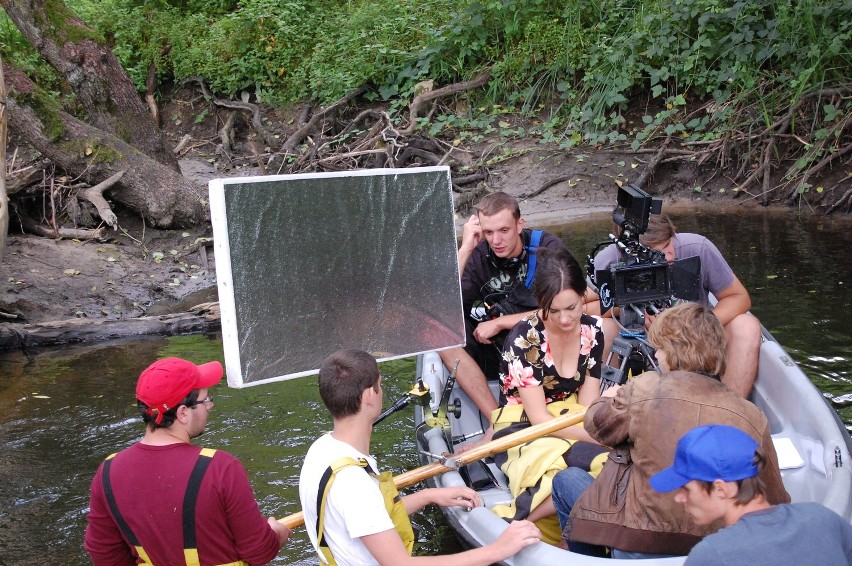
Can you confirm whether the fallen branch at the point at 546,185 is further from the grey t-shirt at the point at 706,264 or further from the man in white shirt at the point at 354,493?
the man in white shirt at the point at 354,493

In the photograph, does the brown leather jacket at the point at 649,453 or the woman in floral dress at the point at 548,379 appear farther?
the woman in floral dress at the point at 548,379

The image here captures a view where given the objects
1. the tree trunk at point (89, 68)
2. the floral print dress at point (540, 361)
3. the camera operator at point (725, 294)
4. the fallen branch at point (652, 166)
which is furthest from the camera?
the fallen branch at point (652, 166)

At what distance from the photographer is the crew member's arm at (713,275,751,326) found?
4426 mm

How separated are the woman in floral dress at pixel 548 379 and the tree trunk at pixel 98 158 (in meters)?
6.46

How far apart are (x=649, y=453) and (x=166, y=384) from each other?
1.37 m

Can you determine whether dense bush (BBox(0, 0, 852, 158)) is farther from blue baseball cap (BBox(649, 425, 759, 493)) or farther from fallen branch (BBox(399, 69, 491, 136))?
blue baseball cap (BBox(649, 425, 759, 493))

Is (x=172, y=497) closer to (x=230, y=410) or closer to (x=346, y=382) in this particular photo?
(x=346, y=382)

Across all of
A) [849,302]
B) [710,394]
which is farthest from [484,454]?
[849,302]

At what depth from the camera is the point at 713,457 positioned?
2.01 m

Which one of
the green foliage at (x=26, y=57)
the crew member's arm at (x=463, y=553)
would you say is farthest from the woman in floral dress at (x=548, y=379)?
the green foliage at (x=26, y=57)

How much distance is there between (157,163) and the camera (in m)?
9.84

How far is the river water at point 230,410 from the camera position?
4695 mm

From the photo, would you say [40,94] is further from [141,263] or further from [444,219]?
[444,219]

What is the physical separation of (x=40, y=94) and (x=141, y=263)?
7.03 feet
